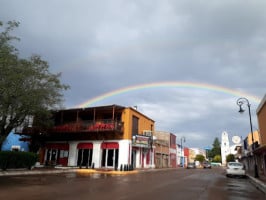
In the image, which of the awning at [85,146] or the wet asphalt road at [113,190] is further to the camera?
the awning at [85,146]

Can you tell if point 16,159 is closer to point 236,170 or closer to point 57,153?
point 57,153

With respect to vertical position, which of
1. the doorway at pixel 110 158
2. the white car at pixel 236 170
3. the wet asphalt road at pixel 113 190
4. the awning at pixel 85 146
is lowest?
the wet asphalt road at pixel 113 190

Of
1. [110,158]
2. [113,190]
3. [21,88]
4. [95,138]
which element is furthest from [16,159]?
[110,158]

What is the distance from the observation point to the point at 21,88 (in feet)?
67.0

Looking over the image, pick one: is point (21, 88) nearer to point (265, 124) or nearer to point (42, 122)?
point (42, 122)

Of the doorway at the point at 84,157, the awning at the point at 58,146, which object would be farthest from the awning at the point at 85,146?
the awning at the point at 58,146

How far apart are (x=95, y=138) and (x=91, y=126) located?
2451mm

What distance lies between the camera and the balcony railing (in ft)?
111

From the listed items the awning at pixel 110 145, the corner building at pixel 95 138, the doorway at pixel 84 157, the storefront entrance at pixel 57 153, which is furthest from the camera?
the storefront entrance at pixel 57 153

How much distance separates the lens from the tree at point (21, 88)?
59.0 ft

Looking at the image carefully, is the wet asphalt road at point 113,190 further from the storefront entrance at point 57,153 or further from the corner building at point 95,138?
the storefront entrance at point 57,153

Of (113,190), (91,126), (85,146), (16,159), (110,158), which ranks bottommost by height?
(113,190)

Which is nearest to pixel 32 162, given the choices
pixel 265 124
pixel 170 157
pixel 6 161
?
pixel 6 161

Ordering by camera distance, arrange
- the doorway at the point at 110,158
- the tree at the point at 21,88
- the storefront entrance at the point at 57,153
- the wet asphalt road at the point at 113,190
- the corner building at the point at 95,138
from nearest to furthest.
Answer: the wet asphalt road at the point at 113,190 < the tree at the point at 21,88 < the corner building at the point at 95,138 < the doorway at the point at 110,158 < the storefront entrance at the point at 57,153
